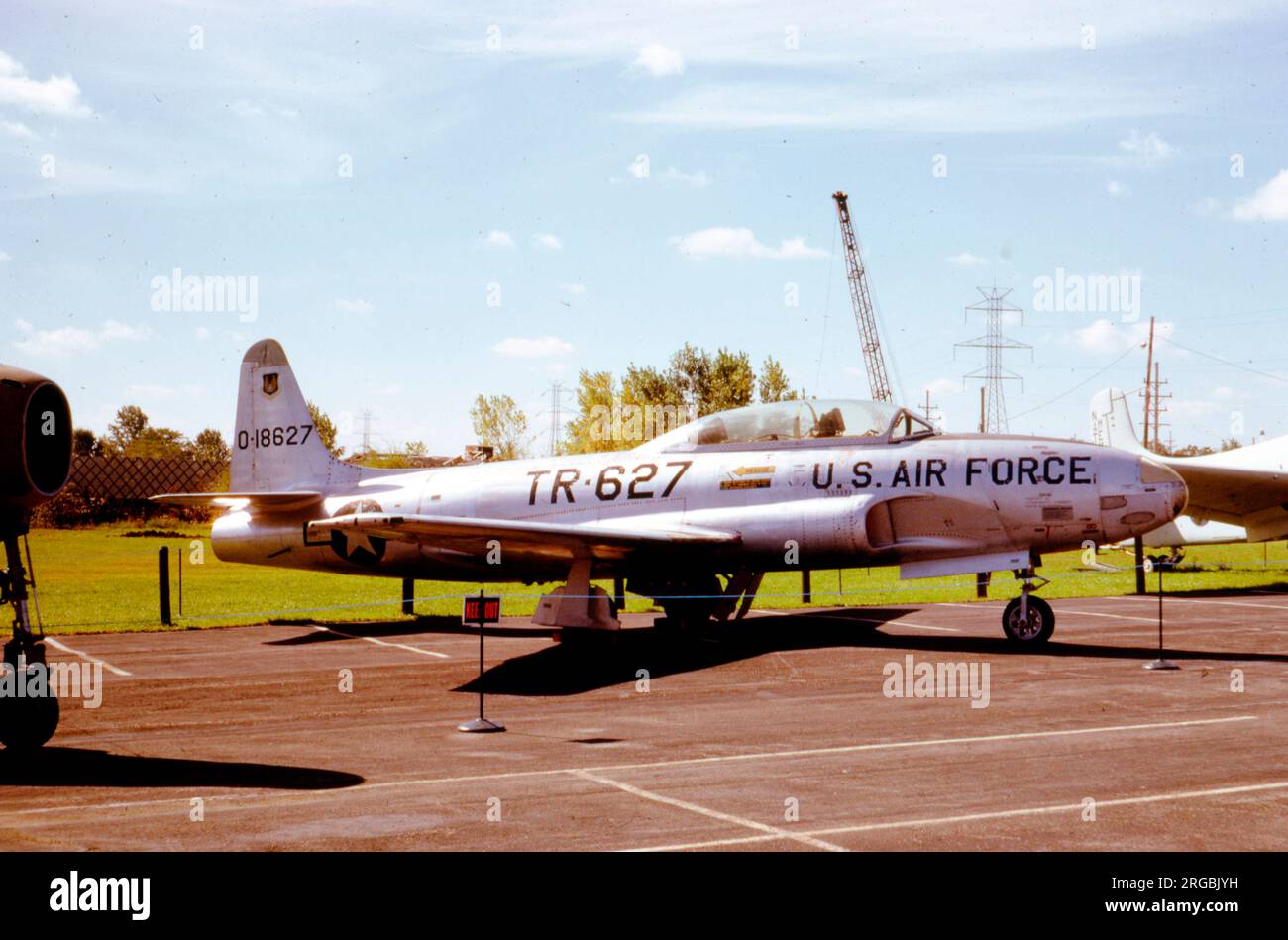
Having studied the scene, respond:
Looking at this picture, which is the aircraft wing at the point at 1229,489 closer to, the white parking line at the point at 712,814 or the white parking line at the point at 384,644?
the white parking line at the point at 384,644

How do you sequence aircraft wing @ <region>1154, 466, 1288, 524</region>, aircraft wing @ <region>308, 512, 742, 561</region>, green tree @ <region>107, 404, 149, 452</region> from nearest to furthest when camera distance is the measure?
1. aircraft wing @ <region>308, 512, 742, 561</region>
2. aircraft wing @ <region>1154, 466, 1288, 524</region>
3. green tree @ <region>107, 404, 149, 452</region>

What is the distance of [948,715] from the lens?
11.5m

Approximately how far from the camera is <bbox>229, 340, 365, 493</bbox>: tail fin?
2152 cm

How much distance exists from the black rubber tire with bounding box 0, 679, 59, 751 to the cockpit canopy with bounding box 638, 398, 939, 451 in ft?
34.6

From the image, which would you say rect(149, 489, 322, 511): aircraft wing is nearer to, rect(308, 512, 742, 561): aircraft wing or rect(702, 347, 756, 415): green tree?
rect(308, 512, 742, 561): aircraft wing

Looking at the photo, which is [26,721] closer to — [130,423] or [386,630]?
[386,630]

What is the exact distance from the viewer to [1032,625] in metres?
16.8

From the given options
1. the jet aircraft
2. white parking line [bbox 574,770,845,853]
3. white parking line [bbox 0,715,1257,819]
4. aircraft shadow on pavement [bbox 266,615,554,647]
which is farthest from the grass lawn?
white parking line [bbox 574,770,845,853]

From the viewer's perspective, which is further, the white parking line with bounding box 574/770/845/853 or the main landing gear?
the main landing gear

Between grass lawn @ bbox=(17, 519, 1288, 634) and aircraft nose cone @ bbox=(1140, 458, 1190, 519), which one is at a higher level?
aircraft nose cone @ bbox=(1140, 458, 1190, 519)

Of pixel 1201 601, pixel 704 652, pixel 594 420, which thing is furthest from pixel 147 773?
pixel 594 420

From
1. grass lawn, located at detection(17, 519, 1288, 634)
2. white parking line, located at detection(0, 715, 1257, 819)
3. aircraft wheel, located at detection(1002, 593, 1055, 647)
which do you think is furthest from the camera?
grass lawn, located at detection(17, 519, 1288, 634)

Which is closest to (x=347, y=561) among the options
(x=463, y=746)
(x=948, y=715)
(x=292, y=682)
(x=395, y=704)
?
(x=292, y=682)

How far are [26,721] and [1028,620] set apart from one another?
42.4 feet
